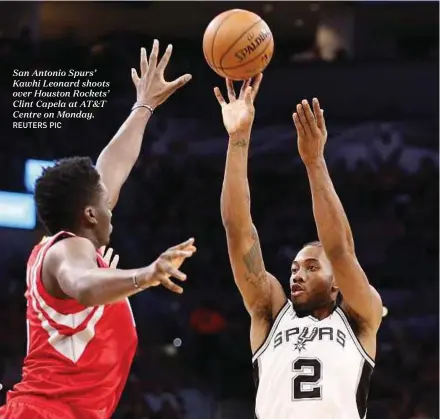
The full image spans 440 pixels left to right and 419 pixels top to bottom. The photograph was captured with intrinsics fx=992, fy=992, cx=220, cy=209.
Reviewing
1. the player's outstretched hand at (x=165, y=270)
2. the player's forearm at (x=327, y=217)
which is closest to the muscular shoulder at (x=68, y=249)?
the player's outstretched hand at (x=165, y=270)

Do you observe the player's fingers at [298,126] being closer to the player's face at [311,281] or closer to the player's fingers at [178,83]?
the player's face at [311,281]

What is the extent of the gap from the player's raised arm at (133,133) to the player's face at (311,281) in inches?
35.1

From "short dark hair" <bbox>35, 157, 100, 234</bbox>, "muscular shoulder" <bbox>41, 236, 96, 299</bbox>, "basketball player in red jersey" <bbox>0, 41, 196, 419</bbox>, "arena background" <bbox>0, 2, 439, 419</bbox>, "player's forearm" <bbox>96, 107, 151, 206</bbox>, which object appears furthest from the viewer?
"arena background" <bbox>0, 2, 439, 419</bbox>

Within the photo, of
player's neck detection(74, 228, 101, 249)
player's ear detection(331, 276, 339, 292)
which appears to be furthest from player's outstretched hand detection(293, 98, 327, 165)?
player's neck detection(74, 228, 101, 249)

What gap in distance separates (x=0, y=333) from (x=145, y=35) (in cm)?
324

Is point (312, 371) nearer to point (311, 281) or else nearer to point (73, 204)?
point (311, 281)

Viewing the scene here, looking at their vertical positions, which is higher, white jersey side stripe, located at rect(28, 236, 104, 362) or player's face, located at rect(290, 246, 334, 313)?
player's face, located at rect(290, 246, 334, 313)

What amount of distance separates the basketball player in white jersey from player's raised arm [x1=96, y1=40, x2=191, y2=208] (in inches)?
17.2

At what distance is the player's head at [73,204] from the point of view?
3543 mm

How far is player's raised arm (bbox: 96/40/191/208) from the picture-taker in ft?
15.0

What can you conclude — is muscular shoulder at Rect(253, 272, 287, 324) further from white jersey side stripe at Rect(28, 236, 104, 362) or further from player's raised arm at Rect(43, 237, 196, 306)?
player's raised arm at Rect(43, 237, 196, 306)

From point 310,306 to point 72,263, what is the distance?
1571mm

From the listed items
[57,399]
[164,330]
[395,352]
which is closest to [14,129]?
[164,330]

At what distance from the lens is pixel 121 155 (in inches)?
183
